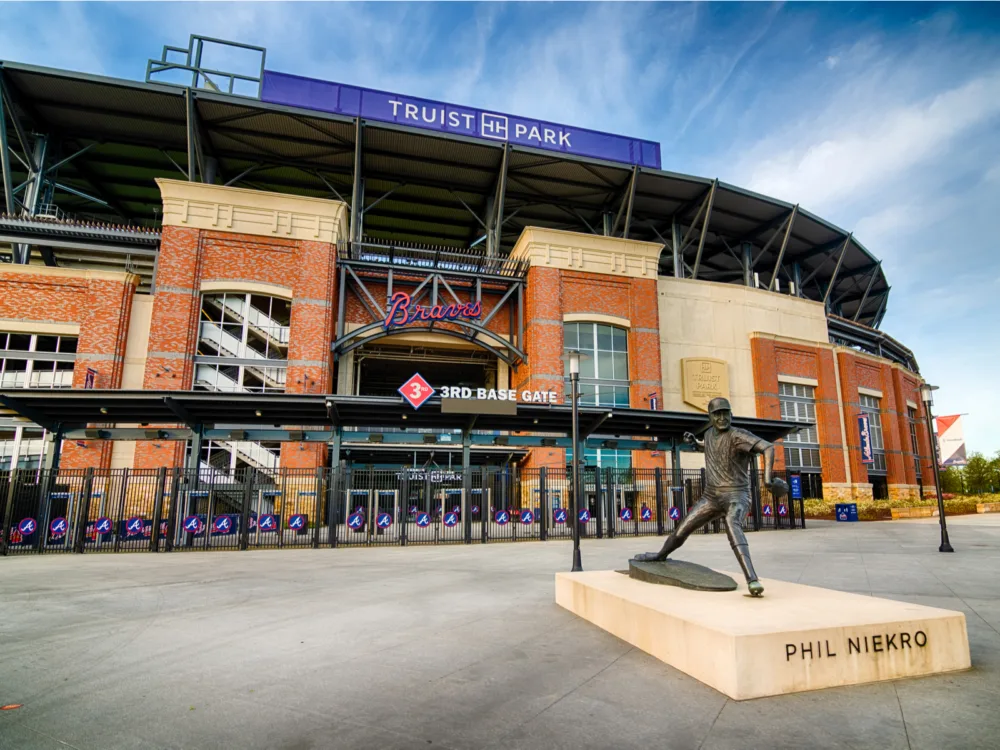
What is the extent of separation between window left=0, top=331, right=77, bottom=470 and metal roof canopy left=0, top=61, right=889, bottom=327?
34.9ft

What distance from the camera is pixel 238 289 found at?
1088 inches

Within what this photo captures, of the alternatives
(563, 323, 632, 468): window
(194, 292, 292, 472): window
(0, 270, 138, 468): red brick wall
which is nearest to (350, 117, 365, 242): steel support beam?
(194, 292, 292, 472): window

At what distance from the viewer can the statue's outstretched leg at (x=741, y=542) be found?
5664 mm

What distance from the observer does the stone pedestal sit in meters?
4.23

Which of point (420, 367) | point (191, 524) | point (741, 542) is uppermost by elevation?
point (420, 367)

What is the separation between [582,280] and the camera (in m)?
32.5

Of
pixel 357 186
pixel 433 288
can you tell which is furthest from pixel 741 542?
pixel 357 186

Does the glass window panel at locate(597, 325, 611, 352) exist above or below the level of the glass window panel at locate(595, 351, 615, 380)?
above

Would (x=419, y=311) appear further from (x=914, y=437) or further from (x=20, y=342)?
(x=914, y=437)

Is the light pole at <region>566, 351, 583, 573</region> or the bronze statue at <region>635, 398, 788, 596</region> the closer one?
the bronze statue at <region>635, 398, 788, 596</region>

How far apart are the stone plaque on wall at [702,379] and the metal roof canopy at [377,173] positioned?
7.54m

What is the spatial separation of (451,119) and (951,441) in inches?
1571

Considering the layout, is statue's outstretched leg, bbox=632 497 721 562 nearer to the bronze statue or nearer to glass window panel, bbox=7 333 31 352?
the bronze statue

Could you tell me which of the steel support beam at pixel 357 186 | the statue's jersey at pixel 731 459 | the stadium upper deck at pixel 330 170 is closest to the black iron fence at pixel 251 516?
the statue's jersey at pixel 731 459
